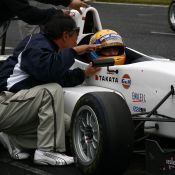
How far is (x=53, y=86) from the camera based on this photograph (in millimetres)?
5496

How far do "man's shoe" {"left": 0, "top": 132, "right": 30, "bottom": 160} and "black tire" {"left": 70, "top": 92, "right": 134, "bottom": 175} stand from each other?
0.64 m

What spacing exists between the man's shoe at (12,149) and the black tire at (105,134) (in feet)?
2.10

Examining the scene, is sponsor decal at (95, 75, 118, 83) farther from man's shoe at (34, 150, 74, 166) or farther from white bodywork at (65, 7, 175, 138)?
man's shoe at (34, 150, 74, 166)

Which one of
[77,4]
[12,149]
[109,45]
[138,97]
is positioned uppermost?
[77,4]

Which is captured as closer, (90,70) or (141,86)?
(141,86)

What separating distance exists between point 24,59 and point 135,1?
16.3 m

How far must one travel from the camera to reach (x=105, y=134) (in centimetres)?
484

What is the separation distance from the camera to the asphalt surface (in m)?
5.42

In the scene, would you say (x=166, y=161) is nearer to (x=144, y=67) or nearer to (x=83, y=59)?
(x=144, y=67)

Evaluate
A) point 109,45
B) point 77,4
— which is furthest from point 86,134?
point 77,4

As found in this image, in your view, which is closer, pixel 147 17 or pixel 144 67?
pixel 144 67

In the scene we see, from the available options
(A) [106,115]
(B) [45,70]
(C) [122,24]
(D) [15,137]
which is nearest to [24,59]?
(B) [45,70]

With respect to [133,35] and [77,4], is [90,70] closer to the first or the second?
[77,4]

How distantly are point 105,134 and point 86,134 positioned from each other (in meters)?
0.41
